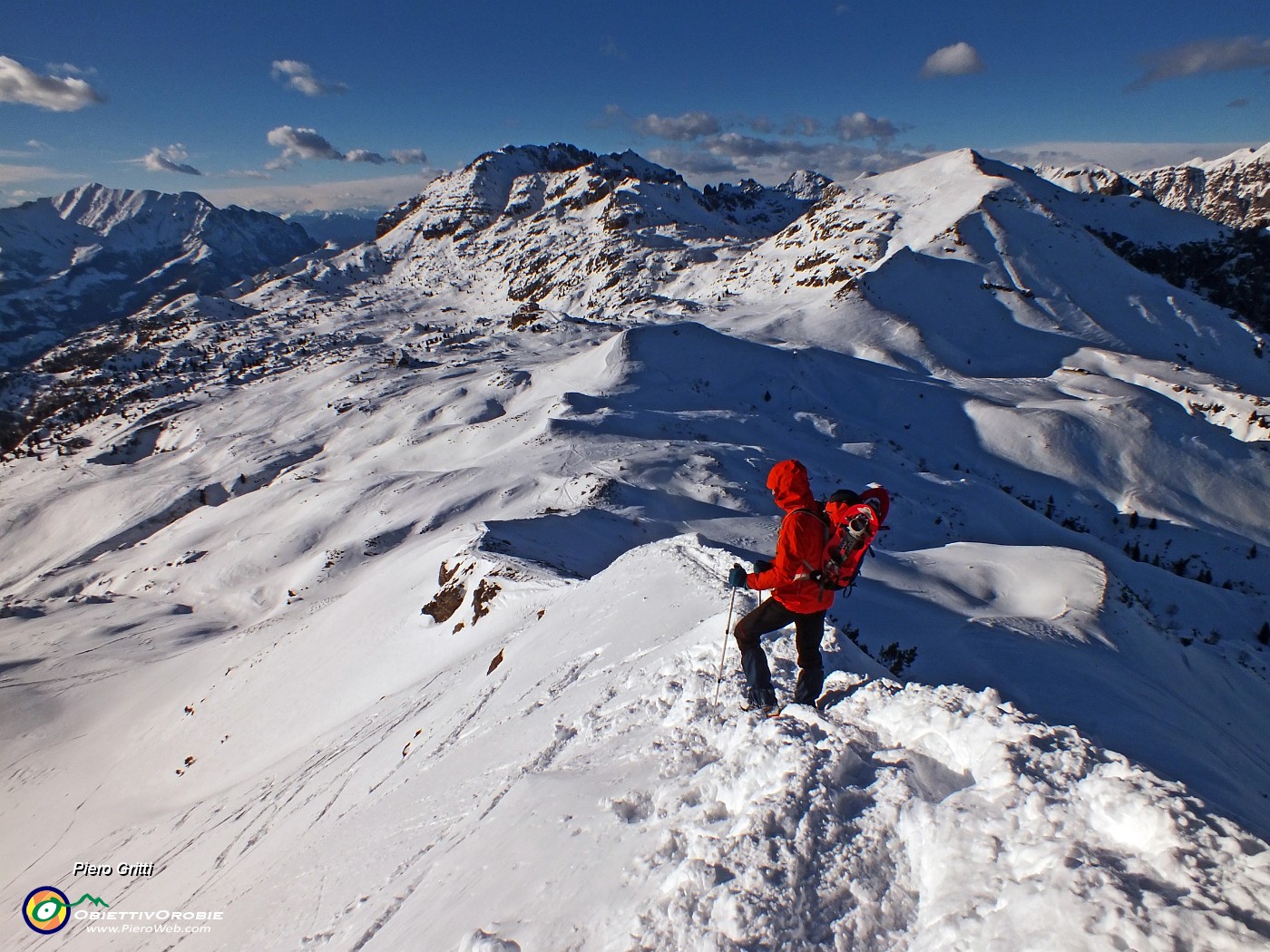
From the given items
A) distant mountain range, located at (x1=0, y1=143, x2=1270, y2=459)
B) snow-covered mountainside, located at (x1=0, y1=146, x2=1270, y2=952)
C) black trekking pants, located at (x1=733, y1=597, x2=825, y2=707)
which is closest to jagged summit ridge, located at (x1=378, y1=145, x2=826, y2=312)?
distant mountain range, located at (x1=0, y1=143, x2=1270, y2=459)

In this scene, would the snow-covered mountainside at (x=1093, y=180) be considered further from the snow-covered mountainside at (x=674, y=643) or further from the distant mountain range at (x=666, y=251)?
the snow-covered mountainside at (x=674, y=643)

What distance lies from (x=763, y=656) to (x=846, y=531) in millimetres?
1560

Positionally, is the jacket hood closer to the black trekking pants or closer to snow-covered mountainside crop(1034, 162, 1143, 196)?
the black trekking pants

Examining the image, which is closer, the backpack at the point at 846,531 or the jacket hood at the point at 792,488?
the backpack at the point at 846,531

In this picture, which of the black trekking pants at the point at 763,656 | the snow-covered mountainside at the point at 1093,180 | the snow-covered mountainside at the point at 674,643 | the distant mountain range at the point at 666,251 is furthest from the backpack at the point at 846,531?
the snow-covered mountainside at the point at 1093,180

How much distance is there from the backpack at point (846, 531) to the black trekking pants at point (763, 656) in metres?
0.50

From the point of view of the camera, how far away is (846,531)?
17.0 feet

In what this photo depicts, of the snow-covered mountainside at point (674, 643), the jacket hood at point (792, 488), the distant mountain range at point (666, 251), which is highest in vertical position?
the distant mountain range at point (666, 251)

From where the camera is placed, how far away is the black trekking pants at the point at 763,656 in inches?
229

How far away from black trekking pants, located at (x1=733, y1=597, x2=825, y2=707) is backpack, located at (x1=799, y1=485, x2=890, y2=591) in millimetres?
501

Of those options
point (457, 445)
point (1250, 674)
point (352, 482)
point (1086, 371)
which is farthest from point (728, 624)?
point (1086, 371)

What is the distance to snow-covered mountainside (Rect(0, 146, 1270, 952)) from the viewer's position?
3.88 m

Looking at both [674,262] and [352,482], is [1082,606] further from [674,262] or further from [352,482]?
[674,262]

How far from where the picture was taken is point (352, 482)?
32125 millimetres
